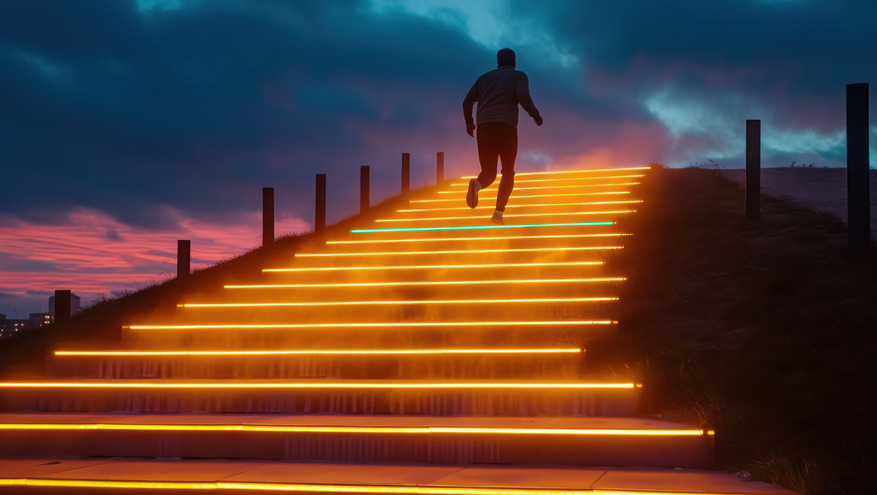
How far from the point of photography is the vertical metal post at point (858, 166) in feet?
20.6

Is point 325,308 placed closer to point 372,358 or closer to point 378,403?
point 372,358

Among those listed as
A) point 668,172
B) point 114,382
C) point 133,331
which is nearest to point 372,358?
point 114,382

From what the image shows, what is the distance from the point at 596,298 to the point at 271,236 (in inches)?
206

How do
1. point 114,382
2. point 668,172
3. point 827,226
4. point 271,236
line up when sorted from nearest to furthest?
point 114,382 → point 827,226 → point 271,236 → point 668,172

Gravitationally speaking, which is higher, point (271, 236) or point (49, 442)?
point (271, 236)

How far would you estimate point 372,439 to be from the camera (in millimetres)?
4496

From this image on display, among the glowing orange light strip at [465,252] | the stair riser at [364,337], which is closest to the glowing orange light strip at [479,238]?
the glowing orange light strip at [465,252]

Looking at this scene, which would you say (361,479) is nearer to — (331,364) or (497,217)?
(331,364)

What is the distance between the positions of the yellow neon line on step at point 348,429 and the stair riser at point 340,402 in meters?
0.56

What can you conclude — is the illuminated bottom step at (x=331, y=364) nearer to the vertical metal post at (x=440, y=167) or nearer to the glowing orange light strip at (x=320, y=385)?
the glowing orange light strip at (x=320, y=385)

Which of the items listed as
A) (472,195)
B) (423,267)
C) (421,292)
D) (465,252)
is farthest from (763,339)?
(472,195)

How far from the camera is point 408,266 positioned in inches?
325

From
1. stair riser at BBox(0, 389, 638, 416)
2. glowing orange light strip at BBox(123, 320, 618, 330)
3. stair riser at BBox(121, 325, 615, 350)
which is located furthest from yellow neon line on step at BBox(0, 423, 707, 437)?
glowing orange light strip at BBox(123, 320, 618, 330)

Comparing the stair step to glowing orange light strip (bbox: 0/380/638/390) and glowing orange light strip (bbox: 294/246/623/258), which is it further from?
glowing orange light strip (bbox: 294/246/623/258)
